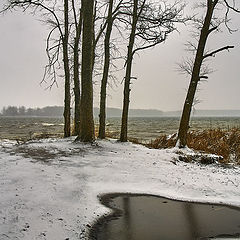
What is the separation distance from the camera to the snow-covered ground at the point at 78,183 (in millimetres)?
4238

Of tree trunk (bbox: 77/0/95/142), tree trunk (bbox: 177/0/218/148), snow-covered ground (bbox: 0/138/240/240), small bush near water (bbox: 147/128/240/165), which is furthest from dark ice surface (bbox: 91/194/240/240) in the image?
small bush near water (bbox: 147/128/240/165)

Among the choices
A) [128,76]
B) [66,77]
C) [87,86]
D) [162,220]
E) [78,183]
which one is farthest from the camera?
[66,77]

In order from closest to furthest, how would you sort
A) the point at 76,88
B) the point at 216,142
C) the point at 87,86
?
the point at 87,86, the point at 216,142, the point at 76,88

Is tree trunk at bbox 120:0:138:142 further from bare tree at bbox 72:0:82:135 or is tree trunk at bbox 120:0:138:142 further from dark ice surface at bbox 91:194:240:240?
dark ice surface at bbox 91:194:240:240

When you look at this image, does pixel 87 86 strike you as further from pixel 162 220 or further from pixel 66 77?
pixel 162 220

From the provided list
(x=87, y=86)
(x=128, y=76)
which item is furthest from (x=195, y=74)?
(x=87, y=86)

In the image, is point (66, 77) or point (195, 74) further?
point (66, 77)

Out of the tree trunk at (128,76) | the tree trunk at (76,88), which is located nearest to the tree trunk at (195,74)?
the tree trunk at (128,76)

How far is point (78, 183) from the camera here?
20.9ft

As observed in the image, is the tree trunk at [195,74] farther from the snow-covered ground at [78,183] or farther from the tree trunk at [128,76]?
the tree trunk at [128,76]

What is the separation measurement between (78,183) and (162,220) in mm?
2207

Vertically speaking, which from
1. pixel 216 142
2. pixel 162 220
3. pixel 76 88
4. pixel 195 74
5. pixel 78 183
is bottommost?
pixel 162 220

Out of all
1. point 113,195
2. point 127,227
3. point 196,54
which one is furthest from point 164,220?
point 196,54

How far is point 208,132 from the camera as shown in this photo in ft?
54.3
